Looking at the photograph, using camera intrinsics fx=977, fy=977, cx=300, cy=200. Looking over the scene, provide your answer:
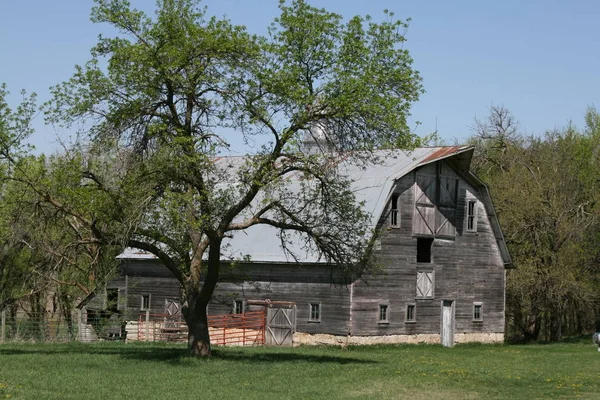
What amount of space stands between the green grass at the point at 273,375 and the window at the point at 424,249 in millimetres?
9125

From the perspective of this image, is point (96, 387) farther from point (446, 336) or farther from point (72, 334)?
point (446, 336)

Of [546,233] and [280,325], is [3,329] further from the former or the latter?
[546,233]

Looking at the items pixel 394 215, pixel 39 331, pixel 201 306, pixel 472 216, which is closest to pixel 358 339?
pixel 394 215

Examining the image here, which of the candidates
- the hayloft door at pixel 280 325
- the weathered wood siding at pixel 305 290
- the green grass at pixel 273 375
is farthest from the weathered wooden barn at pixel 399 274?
the green grass at pixel 273 375

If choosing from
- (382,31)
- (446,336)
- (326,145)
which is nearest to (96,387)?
(326,145)

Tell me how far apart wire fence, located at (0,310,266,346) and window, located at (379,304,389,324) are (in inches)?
193

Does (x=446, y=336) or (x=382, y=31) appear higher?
(x=382, y=31)

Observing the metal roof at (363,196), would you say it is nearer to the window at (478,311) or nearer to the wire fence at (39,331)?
the wire fence at (39,331)

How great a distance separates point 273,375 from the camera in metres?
25.5

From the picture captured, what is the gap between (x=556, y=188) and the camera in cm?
5391

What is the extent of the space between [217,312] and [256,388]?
68.1ft

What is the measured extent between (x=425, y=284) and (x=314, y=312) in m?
5.85

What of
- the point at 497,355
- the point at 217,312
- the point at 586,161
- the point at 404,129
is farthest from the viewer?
the point at 586,161

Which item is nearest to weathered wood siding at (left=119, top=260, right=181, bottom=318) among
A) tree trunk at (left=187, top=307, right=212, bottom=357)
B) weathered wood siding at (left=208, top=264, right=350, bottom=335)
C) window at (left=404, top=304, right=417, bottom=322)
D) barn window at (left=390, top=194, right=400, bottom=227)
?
weathered wood siding at (left=208, top=264, right=350, bottom=335)
